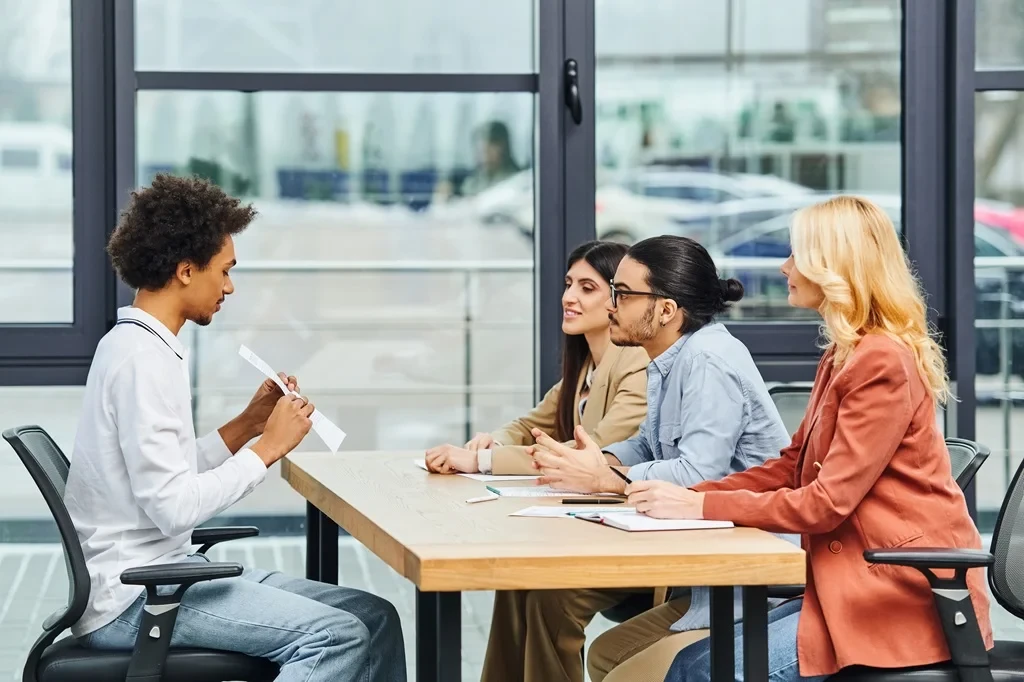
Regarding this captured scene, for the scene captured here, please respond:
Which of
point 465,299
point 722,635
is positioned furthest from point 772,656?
point 465,299

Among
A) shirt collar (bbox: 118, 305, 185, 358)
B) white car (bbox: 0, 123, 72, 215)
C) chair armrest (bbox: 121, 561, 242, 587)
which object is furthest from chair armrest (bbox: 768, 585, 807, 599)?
white car (bbox: 0, 123, 72, 215)

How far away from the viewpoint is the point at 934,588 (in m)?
2.30

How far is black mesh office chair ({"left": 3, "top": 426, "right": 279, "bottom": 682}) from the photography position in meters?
2.43

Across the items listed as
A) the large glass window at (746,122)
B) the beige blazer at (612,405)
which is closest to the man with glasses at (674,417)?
the beige blazer at (612,405)

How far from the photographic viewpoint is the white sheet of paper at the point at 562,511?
2.45 m

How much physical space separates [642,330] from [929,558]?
90cm

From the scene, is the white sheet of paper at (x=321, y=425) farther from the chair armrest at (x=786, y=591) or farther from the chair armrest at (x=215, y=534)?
the chair armrest at (x=786, y=591)

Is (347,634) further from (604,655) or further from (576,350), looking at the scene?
(576,350)

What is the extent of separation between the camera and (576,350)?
3613mm

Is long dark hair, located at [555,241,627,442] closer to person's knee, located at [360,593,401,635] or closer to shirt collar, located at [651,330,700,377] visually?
shirt collar, located at [651,330,700,377]

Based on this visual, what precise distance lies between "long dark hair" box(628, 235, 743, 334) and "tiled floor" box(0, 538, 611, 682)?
Result: 5.40 feet

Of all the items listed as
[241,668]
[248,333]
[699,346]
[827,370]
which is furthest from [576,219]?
[241,668]

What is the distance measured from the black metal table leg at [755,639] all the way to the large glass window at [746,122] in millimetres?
2500

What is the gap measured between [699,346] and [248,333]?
259cm
